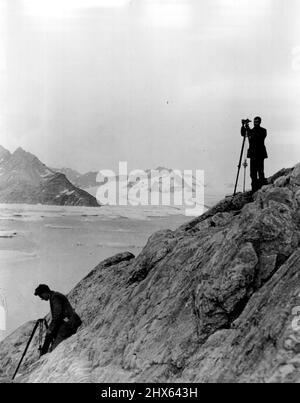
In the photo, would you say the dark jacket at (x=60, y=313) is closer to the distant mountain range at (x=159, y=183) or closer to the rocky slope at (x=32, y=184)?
the distant mountain range at (x=159, y=183)

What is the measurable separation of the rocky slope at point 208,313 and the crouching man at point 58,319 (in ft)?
1.01

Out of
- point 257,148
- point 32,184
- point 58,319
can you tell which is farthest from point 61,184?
point 257,148

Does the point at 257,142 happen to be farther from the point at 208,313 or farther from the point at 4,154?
the point at 4,154

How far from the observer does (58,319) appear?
9.61 meters

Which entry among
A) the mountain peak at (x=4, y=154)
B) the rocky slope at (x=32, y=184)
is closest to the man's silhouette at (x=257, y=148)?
the rocky slope at (x=32, y=184)

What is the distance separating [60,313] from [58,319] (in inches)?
6.8

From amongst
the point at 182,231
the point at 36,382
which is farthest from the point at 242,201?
the point at 36,382

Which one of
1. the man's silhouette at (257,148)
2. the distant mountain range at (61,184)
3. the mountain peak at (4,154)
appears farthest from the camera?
the mountain peak at (4,154)

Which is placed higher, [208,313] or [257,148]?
[257,148]

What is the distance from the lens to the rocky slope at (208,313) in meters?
6.35

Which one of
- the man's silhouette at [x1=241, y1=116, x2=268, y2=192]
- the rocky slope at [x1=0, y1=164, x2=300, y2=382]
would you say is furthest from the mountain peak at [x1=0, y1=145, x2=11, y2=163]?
the man's silhouette at [x1=241, y1=116, x2=268, y2=192]

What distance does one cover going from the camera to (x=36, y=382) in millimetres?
8695

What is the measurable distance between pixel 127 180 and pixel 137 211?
142 centimetres
